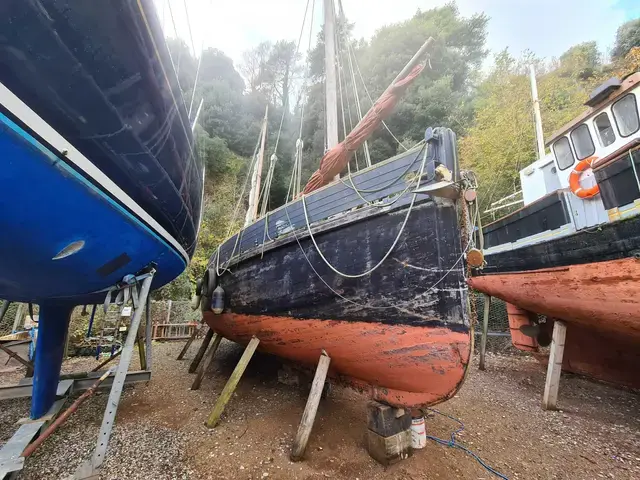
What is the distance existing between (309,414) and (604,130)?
706 centimetres

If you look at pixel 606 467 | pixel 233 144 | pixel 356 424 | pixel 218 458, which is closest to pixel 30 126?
pixel 218 458

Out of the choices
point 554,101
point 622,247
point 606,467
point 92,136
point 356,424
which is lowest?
point 606,467

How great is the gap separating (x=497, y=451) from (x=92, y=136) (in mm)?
5019

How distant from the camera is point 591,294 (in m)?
4.14

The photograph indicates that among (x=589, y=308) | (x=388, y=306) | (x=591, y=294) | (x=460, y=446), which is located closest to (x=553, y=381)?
(x=589, y=308)

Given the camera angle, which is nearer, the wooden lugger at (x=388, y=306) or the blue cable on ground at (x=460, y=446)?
the wooden lugger at (x=388, y=306)

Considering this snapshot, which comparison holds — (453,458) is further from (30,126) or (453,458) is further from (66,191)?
(30,126)

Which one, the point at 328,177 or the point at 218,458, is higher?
the point at 328,177

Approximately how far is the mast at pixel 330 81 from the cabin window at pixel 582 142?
15.7 feet

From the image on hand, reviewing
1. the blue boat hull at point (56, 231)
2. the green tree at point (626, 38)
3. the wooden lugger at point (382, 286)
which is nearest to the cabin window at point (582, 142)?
the wooden lugger at point (382, 286)

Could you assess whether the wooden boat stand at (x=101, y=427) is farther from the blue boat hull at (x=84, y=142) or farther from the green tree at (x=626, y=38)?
the green tree at (x=626, y=38)

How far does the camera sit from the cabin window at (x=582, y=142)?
5.73m

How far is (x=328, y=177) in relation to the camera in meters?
4.77

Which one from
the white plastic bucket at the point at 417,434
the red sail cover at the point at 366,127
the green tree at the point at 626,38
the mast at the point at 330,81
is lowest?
the white plastic bucket at the point at 417,434
